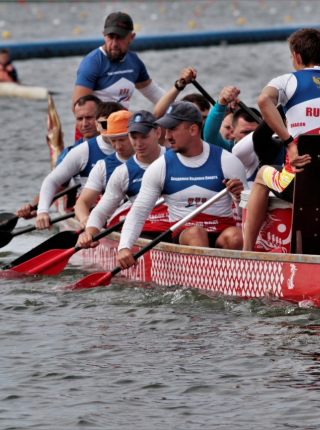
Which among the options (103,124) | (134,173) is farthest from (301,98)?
(103,124)

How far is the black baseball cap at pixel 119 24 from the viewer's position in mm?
14430

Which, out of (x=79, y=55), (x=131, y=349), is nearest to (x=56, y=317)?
(x=131, y=349)

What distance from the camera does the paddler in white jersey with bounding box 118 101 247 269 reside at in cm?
1116

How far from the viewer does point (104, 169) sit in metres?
12.6

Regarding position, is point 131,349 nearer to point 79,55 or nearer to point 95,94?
point 95,94

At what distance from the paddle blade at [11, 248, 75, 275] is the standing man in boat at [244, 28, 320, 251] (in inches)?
104

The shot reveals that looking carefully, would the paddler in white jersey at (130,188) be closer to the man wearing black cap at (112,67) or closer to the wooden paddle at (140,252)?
the wooden paddle at (140,252)

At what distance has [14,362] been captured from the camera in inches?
388

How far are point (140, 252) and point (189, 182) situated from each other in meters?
0.66

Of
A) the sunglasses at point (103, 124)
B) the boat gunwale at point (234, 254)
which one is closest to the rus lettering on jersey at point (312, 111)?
the boat gunwale at point (234, 254)

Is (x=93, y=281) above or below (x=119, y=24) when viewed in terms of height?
below

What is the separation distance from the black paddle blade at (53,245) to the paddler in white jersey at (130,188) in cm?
92

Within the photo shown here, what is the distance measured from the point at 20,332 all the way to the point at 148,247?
1.35 meters

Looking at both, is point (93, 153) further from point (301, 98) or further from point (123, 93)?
point (301, 98)
